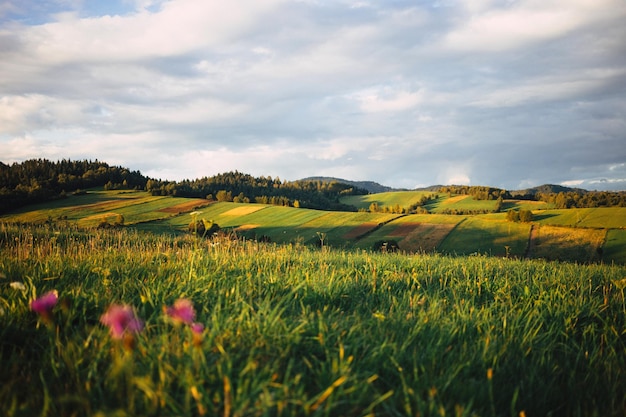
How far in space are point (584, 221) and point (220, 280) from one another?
8754cm

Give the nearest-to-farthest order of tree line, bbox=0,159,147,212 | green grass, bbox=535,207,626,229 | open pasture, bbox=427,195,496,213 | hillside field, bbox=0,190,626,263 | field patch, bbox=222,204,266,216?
hillside field, bbox=0,190,626,263 → green grass, bbox=535,207,626,229 → field patch, bbox=222,204,266,216 → tree line, bbox=0,159,147,212 → open pasture, bbox=427,195,496,213

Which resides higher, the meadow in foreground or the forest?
the forest

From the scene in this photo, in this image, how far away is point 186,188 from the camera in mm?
121312

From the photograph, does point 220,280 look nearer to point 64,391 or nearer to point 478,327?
point 64,391

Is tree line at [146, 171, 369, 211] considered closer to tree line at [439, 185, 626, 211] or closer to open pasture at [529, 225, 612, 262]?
tree line at [439, 185, 626, 211]

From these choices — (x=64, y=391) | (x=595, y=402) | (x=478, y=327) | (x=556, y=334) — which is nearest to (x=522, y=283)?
(x=556, y=334)

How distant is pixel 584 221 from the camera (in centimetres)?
7219

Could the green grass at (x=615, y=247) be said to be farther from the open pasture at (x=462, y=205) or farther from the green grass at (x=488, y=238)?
the open pasture at (x=462, y=205)

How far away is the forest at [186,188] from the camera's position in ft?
309

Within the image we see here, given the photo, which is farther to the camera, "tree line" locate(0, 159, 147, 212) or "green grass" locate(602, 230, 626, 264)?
"tree line" locate(0, 159, 147, 212)

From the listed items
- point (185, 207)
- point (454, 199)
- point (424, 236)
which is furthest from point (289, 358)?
point (454, 199)

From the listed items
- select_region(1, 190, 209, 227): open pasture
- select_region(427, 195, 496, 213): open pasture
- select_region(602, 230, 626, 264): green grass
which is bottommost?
select_region(602, 230, 626, 264): green grass

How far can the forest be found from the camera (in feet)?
309

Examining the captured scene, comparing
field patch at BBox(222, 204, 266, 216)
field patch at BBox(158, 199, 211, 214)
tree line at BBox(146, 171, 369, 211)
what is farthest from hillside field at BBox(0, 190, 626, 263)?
tree line at BBox(146, 171, 369, 211)
